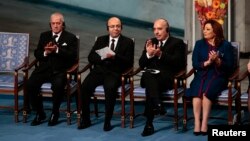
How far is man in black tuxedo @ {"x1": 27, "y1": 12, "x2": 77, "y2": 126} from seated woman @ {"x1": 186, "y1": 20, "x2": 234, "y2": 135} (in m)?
1.52

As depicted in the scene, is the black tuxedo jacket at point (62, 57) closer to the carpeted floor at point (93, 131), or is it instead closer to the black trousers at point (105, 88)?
the black trousers at point (105, 88)

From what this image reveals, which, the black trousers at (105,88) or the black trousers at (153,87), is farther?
the black trousers at (105,88)

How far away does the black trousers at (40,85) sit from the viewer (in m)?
5.91

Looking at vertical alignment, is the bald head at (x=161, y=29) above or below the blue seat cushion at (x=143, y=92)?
above

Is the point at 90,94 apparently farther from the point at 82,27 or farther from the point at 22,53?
the point at 82,27

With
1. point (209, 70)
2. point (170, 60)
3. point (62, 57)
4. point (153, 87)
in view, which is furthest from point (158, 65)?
point (62, 57)

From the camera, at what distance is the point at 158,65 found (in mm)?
5738

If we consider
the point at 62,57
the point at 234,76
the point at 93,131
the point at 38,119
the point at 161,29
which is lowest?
the point at 93,131

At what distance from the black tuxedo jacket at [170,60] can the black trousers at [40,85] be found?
0.97 metres

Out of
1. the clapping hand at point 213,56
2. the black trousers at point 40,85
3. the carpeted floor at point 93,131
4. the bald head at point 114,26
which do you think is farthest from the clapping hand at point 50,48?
the clapping hand at point 213,56

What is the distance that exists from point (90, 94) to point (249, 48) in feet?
8.78

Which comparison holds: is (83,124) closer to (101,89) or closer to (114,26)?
(101,89)

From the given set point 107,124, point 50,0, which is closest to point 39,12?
point 50,0

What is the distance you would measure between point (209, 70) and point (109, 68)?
3.89 ft
